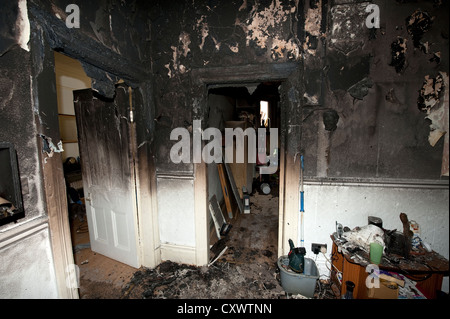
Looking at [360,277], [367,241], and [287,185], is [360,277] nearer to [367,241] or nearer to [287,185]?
[367,241]

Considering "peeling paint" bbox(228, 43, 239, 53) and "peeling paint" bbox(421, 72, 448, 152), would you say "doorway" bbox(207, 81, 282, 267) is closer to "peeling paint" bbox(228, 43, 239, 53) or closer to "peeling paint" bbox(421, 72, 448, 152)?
"peeling paint" bbox(228, 43, 239, 53)

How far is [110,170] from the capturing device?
9.27ft

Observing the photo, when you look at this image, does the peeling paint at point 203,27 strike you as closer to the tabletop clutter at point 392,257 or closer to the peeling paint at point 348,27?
the peeling paint at point 348,27

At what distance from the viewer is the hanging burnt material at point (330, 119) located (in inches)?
91.9

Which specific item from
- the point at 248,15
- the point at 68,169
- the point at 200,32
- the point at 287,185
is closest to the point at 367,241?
the point at 287,185

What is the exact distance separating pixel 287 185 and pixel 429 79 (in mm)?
1902

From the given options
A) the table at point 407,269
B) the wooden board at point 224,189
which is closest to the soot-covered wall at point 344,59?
the table at point 407,269

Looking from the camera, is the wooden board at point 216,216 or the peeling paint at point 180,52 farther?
the wooden board at point 216,216

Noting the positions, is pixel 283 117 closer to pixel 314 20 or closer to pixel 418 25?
pixel 314 20

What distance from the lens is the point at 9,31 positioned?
1283 mm

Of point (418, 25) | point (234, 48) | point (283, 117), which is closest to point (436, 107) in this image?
point (418, 25)
